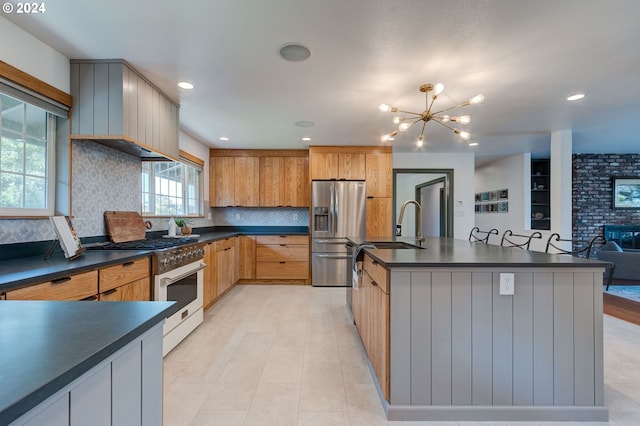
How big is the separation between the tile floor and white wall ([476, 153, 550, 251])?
115 inches

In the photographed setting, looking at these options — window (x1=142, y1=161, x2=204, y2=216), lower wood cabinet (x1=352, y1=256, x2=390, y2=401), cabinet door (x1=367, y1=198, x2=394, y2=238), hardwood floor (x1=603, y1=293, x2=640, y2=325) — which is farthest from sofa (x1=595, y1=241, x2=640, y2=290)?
window (x1=142, y1=161, x2=204, y2=216)

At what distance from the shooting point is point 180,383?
197 centimetres

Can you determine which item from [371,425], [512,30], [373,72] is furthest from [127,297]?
[512,30]

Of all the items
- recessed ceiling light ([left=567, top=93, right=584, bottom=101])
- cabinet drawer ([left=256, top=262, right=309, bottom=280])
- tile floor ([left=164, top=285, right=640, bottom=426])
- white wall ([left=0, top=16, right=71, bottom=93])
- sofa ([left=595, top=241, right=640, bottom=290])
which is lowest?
tile floor ([left=164, top=285, right=640, bottom=426])

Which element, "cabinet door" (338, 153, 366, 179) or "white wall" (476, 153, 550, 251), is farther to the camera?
"white wall" (476, 153, 550, 251)

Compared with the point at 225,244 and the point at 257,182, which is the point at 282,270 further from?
the point at 257,182

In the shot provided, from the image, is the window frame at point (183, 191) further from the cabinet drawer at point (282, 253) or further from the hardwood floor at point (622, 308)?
the hardwood floor at point (622, 308)

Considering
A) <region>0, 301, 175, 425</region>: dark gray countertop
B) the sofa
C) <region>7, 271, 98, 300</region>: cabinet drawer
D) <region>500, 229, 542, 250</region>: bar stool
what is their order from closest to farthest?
<region>0, 301, 175, 425</region>: dark gray countertop < <region>7, 271, 98, 300</region>: cabinet drawer < <region>500, 229, 542, 250</region>: bar stool < the sofa

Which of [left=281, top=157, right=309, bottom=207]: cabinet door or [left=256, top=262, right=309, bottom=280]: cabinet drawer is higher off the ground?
[left=281, top=157, right=309, bottom=207]: cabinet door

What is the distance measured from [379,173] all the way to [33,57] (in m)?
4.23

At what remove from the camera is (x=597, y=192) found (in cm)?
→ 591

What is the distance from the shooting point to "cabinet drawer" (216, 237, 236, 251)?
12.5 ft

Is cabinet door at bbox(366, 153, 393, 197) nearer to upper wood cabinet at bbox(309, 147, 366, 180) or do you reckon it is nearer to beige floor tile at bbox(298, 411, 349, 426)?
upper wood cabinet at bbox(309, 147, 366, 180)

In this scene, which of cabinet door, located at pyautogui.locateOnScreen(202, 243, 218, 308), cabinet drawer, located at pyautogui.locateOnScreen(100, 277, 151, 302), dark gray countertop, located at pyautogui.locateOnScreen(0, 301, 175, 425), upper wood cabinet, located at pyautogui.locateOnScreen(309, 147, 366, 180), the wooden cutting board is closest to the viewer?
dark gray countertop, located at pyautogui.locateOnScreen(0, 301, 175, 425)
